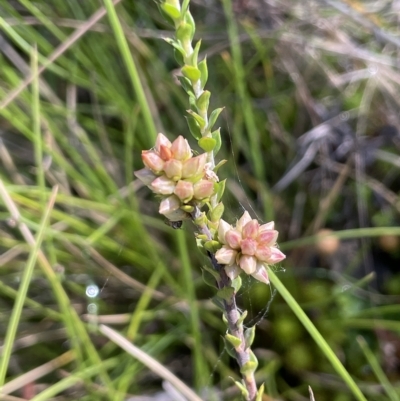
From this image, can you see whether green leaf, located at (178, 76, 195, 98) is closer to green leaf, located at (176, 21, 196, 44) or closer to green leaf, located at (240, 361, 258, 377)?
green leaf, located at (176, 21, 196, 44)

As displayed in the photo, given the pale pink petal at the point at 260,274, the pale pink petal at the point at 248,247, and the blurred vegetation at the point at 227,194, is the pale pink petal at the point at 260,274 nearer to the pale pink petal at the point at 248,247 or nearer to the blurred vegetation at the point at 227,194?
the pale pink petal at the point at 248,247

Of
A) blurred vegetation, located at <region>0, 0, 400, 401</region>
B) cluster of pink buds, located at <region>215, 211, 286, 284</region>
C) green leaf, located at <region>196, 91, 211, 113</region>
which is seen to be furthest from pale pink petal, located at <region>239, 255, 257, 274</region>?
blurred vegetation, located at <region>0, 0, 400, 401</region>

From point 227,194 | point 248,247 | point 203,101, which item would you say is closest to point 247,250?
point 248,247

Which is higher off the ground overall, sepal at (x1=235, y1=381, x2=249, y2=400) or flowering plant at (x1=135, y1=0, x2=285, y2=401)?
flowering plant at (x1=135, y1=0, x2=285, y2=401)

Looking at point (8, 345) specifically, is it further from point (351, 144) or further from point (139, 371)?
point (351, 144)

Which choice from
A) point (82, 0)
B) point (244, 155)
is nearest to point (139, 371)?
point (244, 155)
